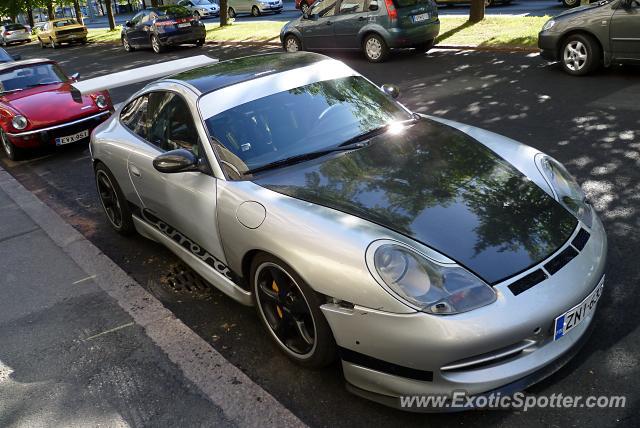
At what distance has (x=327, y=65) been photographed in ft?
14.8

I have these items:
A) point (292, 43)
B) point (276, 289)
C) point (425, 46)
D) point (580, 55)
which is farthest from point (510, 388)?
point (292, 43)

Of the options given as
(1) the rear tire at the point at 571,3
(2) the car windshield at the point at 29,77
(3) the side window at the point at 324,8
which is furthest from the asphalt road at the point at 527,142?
(1) the rear tire at the point at 571,3

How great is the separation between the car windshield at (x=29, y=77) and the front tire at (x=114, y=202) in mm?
5254

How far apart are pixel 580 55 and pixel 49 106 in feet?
27.4

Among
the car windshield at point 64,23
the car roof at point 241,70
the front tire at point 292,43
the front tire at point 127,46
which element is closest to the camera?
the car roof at point 241,70

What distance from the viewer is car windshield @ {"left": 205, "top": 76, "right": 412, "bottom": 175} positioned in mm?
3742

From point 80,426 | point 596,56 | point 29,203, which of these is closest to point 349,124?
point 80,426

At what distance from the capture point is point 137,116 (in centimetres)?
495

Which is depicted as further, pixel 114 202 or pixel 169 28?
pixel 169 28

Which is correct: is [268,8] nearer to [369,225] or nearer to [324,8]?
[324,8]

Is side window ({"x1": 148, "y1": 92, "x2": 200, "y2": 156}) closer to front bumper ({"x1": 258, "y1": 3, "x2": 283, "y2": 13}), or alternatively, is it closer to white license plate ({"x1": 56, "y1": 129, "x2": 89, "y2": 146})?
white license plate ({"x1": 56, "y1": 129, "x2": 89, "y2": 146})

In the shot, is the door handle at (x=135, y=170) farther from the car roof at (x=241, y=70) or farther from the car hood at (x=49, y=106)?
→ the car hood at (x=49, y=106)

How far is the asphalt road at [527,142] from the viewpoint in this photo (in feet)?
9.55

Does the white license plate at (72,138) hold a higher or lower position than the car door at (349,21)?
lower
